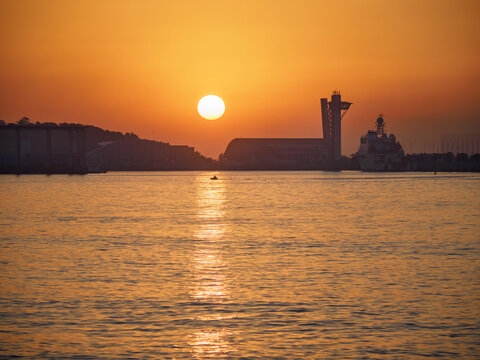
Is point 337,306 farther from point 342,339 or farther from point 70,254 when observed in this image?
point 70,254

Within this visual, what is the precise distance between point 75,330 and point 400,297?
1091 cm

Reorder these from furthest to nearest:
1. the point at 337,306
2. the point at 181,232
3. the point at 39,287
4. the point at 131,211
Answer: the point at 131,211 < the point at 181,232 < the point at 39,287 < the point at 337,306

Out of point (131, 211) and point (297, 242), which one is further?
point (131, 211)

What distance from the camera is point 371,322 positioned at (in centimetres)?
1989

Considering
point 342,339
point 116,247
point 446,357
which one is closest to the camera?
point 446,357

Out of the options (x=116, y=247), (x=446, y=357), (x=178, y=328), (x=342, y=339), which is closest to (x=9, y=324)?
(x=178, y=328)

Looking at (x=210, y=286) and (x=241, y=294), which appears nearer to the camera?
(x=241, y=294)

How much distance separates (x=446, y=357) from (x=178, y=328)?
7.06 metres

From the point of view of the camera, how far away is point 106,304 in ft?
74.1

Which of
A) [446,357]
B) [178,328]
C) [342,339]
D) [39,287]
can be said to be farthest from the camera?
[39,287]

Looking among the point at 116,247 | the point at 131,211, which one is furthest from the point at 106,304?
the point at 131,211

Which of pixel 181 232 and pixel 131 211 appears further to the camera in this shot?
pixel 131 211

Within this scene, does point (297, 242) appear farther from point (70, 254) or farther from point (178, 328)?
point (178, 328)

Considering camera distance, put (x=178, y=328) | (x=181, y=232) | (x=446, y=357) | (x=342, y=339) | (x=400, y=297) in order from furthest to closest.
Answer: (x=181, y=232), (x=400, y=297), (x=178, y=328), (x=342, y=339), (x=446, y=357)
